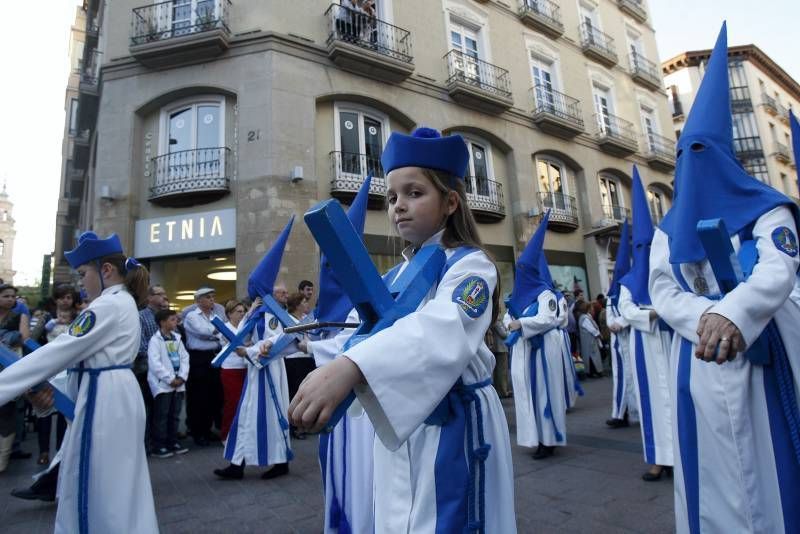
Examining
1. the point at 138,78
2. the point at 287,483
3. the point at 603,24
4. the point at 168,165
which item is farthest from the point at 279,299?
the point at 603,24

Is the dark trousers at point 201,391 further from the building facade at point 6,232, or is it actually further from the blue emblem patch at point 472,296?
the building facade at point 6,232

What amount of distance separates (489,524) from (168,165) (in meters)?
12.3

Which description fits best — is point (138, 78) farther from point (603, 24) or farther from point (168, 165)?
point (603, 24)

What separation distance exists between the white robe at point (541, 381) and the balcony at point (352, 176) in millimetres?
7024

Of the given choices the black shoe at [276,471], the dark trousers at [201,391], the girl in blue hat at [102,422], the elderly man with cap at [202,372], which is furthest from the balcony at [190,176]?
the girl in blue hat at [102,422]

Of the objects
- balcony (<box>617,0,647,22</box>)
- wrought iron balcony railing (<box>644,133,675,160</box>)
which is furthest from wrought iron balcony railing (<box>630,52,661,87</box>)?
wrought iron balcony railing (<box>644,133,675,160</box>)

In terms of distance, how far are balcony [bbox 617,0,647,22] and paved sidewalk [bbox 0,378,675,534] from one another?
22.6 meters

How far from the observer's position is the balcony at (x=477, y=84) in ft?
46.9

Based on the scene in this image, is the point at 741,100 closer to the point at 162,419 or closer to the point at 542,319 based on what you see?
the point at 542,319

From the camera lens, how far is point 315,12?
41.0ft

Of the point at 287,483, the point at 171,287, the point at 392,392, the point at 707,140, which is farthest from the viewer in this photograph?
the point at 171,287

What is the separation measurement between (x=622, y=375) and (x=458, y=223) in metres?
5.67

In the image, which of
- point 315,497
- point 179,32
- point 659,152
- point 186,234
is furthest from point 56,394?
point 659,152

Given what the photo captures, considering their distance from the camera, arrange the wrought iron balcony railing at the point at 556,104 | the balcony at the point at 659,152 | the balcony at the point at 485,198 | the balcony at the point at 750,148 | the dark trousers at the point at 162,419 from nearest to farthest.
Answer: the dark trousers at the point at 162,419 → the balcony at the point at 485,198 → the wrought iron balcony railing at the point at 556,104 → the balcony at the point at 659,152 → the balcony at the point at 750,148
